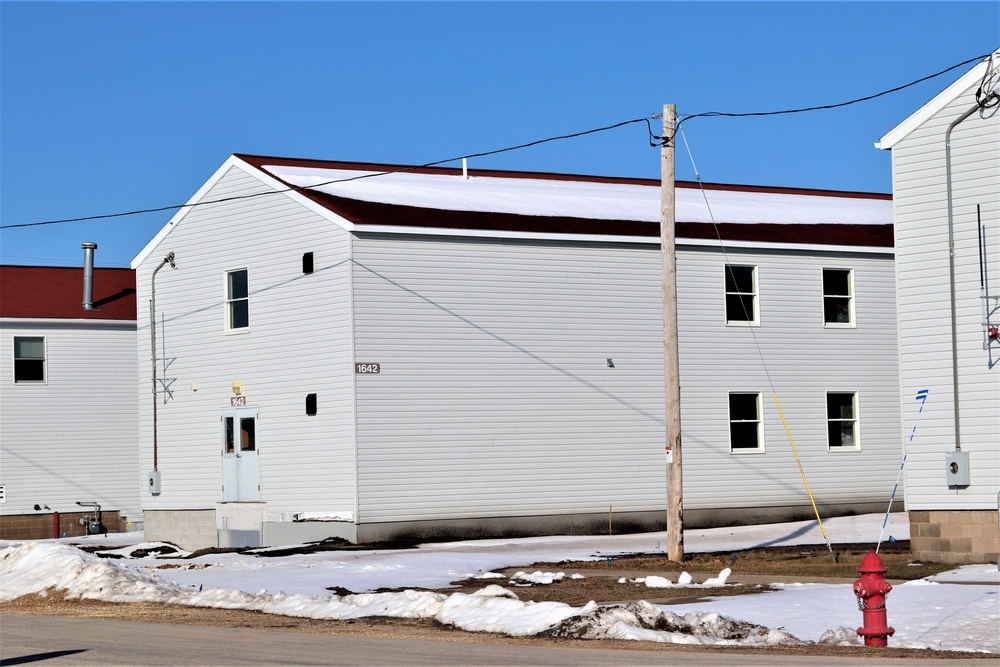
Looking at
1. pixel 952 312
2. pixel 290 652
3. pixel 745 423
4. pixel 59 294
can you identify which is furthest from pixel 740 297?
pixel 59 294

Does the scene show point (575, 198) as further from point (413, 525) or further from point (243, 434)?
point (413, 525)

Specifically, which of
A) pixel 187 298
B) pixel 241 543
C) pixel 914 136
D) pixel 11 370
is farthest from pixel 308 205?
pixel 11 370

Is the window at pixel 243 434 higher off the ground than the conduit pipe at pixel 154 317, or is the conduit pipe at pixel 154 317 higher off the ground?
the conduit pipe at pixel 154 317

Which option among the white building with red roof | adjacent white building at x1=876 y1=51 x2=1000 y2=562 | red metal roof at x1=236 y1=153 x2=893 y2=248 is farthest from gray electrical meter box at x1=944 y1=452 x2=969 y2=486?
the white building with red roof

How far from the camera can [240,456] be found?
31656 millimetres

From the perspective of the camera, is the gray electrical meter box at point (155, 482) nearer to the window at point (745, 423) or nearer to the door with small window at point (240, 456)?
the door with small window at point (240, 456)

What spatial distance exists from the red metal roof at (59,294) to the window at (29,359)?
737 mm

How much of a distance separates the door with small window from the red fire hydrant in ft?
63.6

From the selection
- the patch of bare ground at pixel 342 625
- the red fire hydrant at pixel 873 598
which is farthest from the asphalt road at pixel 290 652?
the red fire hydrant at pixel 873 598

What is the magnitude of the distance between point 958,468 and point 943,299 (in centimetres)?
266

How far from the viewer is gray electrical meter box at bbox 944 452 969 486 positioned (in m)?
21.8

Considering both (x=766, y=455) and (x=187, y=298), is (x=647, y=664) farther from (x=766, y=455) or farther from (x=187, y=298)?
(x=187, y=298)

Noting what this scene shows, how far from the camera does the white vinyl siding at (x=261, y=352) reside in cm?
2930

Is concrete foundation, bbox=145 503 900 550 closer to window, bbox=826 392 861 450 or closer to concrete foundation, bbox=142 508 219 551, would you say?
concrete foundation, bbox=142 508 219 551
